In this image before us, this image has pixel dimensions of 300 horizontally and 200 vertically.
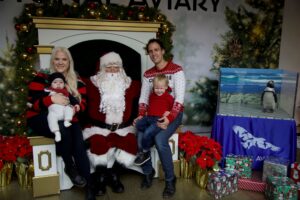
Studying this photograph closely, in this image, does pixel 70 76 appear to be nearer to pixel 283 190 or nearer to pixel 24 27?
pixel 24 27

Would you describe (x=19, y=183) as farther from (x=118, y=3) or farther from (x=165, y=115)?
(x=118, y=3)

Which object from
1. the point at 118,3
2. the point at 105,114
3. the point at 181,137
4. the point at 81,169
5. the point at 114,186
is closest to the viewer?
→ the point at 81,169

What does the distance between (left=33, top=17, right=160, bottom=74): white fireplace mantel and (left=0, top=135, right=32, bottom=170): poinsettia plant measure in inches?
39.0

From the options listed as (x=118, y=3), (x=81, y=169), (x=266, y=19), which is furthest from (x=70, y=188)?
(x=266, y=19)

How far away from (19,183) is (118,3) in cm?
274

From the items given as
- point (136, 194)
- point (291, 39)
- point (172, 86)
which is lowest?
point (136, 194)

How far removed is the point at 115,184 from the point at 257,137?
5.63ft

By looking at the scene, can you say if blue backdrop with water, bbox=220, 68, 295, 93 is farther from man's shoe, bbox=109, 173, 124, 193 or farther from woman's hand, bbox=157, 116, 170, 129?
man's shoe, bbox=109, 173, 124, 193

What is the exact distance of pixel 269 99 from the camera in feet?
10.6

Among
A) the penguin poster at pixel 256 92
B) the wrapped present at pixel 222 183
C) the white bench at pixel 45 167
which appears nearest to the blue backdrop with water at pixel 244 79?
the penguin poster at pixel 256 92

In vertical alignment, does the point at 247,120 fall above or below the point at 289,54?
below

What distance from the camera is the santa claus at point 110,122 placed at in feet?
8.99

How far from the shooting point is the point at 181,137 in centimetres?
319

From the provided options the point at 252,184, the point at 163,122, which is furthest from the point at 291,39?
the point at 163,122
